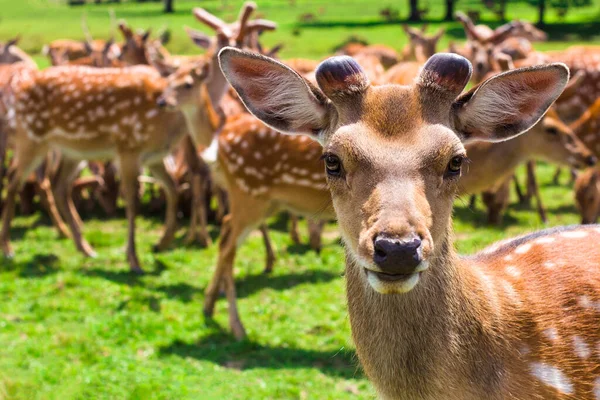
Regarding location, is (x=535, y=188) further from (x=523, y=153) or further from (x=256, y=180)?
(x=256, y=180)

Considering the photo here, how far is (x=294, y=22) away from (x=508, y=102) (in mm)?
36845

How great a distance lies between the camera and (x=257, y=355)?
18.5ft

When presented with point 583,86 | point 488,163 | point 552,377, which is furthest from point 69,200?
point 583,86

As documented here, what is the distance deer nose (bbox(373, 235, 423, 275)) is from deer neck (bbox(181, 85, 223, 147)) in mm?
4814

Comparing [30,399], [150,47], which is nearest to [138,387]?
[30,399]

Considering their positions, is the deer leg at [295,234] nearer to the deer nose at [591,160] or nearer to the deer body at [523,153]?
the deer body at [523,153]

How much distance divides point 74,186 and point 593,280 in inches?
294

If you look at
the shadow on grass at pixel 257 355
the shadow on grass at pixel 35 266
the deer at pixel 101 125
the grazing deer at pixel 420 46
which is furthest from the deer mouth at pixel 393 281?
the grazing deer at pixel 420 46

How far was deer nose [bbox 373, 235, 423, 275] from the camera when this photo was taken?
2.30m

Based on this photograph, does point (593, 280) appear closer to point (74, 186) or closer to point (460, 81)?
point (460, 81)

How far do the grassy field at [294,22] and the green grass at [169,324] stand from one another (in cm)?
1607

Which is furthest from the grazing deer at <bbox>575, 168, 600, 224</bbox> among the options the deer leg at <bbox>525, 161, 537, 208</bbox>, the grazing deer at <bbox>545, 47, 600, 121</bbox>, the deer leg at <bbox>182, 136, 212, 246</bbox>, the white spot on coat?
the white spot on coat

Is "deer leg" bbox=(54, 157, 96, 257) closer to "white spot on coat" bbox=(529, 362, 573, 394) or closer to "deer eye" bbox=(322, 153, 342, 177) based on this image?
"deer eye" bbox=(322, 153, 342, 177)

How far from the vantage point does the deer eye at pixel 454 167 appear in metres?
2.70
